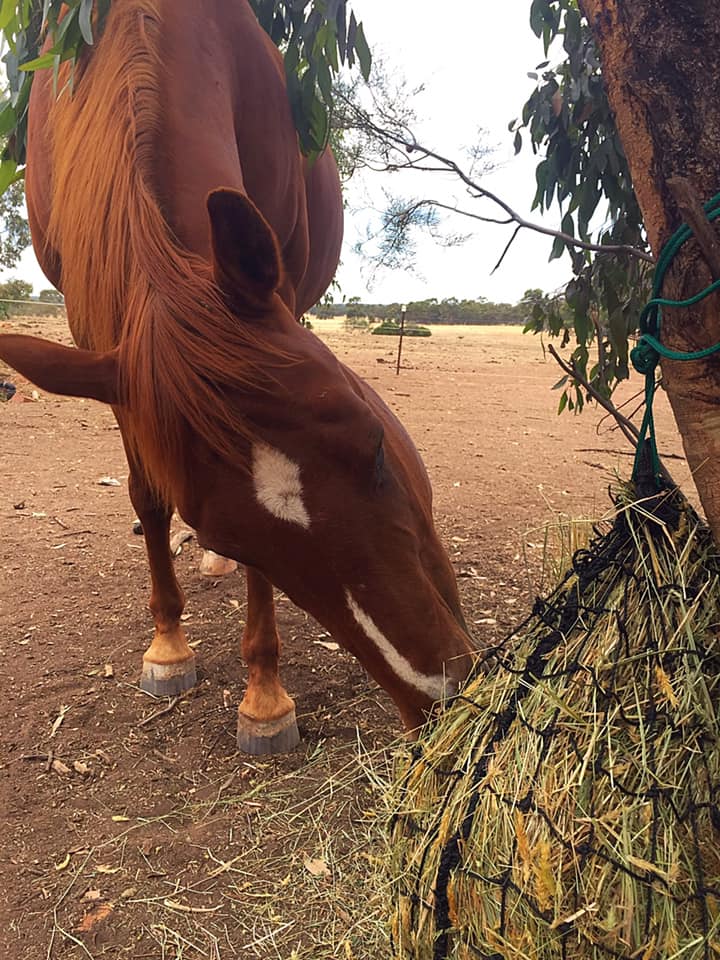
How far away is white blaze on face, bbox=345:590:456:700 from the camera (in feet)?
4.76

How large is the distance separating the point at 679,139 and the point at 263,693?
1.95 metres

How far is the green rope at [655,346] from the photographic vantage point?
0.96 metres

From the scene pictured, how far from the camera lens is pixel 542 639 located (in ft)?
3.60

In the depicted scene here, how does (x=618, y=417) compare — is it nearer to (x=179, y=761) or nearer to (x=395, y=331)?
(x=179, y=761)

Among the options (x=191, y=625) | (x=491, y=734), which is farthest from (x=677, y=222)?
(x=191, y=625)

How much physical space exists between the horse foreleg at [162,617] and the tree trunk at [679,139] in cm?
199

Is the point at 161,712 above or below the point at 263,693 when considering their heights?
below

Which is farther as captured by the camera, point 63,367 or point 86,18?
point 86,18

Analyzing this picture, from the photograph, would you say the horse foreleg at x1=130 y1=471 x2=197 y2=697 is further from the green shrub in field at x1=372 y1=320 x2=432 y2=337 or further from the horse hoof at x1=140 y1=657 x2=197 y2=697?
the green shrub in field at x1=372 y1=320 x2=432 y2=337

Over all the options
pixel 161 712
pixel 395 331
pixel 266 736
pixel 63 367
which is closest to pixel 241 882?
pixel 266 736

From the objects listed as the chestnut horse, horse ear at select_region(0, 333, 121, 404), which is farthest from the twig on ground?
horse ear at select_region(0, 333, 121, 404)

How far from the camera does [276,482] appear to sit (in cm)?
137

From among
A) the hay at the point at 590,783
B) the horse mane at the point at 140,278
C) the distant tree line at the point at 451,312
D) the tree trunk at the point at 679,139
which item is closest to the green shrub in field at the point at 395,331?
the distant tree line at the point at 451,312

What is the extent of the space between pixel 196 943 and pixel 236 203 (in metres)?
1.60
